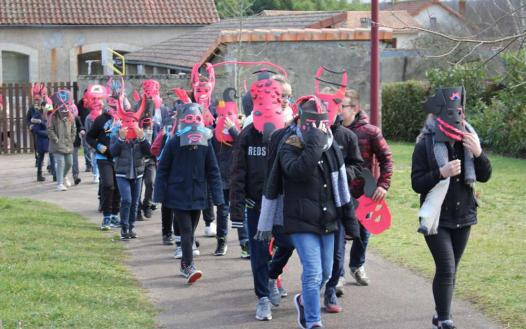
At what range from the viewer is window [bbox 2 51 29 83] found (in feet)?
114

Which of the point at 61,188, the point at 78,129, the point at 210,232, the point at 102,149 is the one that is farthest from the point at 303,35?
the point at 210,232

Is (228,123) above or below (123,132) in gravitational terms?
above

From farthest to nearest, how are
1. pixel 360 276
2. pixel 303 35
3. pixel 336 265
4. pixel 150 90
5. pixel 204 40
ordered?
pixel 204 40 → pixel 303 35 → pixel 150 90 → pixel 360 276 → pixel 336 265

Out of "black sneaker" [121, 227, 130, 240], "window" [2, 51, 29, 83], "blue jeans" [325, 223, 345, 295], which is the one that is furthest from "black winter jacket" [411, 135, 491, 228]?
"window" [2, 51, 29, 83]

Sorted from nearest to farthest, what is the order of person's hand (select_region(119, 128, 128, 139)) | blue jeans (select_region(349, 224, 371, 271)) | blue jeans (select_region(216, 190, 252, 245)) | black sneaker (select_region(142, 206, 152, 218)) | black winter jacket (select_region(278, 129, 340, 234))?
1. black winter jacket (select_region(278, 129, 340, 234))
2. blue jeans (select_region(349, 224, 371, 271))
3. blue jeans (select_region(216, 190, 252, 245))
4. person's hand (select_region(119, 128, 128, 139))
5. black sneaker (select_region(142, 206, 152, 218))

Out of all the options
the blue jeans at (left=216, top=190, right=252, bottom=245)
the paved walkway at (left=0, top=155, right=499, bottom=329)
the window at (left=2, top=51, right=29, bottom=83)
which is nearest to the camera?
the paved walkway at (left=0, top=155, right=499, bottom=329)

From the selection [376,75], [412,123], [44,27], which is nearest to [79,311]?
[376,75]

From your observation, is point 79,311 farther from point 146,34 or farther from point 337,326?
point 146,34

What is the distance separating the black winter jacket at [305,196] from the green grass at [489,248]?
5.60 feet

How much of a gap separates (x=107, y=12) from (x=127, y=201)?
2405cm

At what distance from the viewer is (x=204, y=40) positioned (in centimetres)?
2666

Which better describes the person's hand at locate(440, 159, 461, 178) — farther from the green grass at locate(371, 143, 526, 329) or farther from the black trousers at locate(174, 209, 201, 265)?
the black trousers at locate(174, 209, 201, 265)

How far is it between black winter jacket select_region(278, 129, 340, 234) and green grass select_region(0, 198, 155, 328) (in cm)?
152

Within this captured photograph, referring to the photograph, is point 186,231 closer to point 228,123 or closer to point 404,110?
point 228,123
